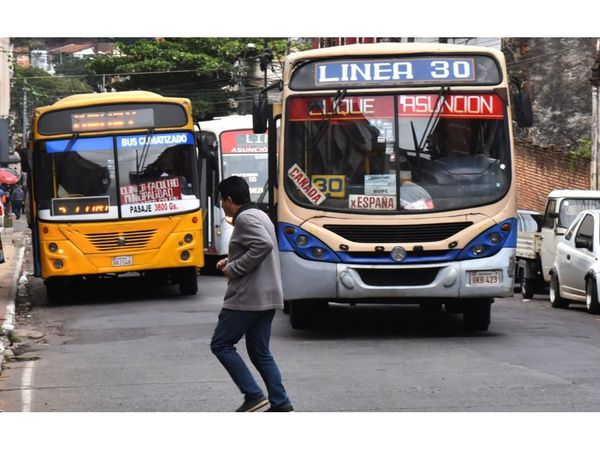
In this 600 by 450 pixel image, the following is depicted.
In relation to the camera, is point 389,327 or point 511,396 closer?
point 511,396

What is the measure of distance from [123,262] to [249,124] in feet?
27.1

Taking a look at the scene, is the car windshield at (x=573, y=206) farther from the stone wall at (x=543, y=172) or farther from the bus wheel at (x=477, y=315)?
the stone wall at (x=543, y=172)

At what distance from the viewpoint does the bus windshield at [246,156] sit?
27.0 m

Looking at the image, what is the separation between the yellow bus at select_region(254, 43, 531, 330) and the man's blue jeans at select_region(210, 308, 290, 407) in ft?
16.7

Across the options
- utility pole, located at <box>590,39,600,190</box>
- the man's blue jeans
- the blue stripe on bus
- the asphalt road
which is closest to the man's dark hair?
the man's blue jeans

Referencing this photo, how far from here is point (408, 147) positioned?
14.1 m

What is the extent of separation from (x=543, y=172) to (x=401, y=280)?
2227 centimetres

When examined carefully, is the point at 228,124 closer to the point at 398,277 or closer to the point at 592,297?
the point at 592,297

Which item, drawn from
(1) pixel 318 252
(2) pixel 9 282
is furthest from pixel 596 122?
(1) pixel 318 252

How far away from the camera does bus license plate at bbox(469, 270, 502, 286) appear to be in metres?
13.9

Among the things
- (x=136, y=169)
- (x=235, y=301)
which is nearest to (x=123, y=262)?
(x=136, y=169)

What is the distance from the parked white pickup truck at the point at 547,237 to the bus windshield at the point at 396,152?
8.68 metres

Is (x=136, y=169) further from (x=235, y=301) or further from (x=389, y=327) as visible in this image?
(x=235, y=301)

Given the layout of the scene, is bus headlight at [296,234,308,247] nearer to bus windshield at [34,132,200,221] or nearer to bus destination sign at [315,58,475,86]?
bus destination sign at [315,58,475,86]
